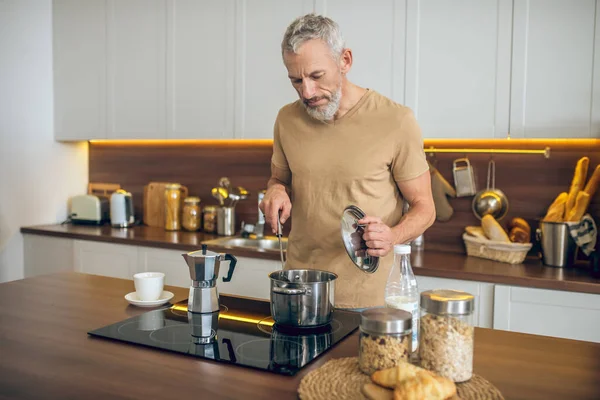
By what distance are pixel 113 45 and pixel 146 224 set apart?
1.19 metres

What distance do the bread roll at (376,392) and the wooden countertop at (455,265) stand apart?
1.49 meters

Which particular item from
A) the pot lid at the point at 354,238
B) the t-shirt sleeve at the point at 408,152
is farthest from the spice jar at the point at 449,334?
the t-shirt sleeve at the point at 408,152

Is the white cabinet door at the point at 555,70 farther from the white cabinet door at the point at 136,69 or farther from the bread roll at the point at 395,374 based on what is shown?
the white cabinet door at the point at 136,69

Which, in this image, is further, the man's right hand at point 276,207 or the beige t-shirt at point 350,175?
the beige t-shirt at point 350,175

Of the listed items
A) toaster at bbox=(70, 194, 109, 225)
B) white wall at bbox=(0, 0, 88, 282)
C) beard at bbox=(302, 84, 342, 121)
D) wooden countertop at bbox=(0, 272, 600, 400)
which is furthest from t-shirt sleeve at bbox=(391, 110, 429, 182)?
white wall at bbox=(0, 0, 88, 282)

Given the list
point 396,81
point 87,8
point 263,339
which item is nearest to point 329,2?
point 396,81

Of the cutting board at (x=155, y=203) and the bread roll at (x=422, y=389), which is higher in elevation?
the cutting board at (x=155, y=203)

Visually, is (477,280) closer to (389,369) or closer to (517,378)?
(517,378)

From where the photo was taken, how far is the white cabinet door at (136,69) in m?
3.56

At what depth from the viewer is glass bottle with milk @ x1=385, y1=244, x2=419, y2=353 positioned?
130 centimetres

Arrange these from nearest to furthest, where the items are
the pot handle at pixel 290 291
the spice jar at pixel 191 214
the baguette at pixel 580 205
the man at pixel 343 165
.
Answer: the pot handle at pixel 290 291
the man at pixel 343 165
the baguette at pixel 580 205
the spice jar at pixel 191 214

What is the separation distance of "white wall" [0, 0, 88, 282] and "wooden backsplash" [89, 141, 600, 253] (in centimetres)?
40

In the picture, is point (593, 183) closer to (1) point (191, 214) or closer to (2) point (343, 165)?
(2) point (343, 165)

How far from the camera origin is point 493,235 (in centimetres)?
279
